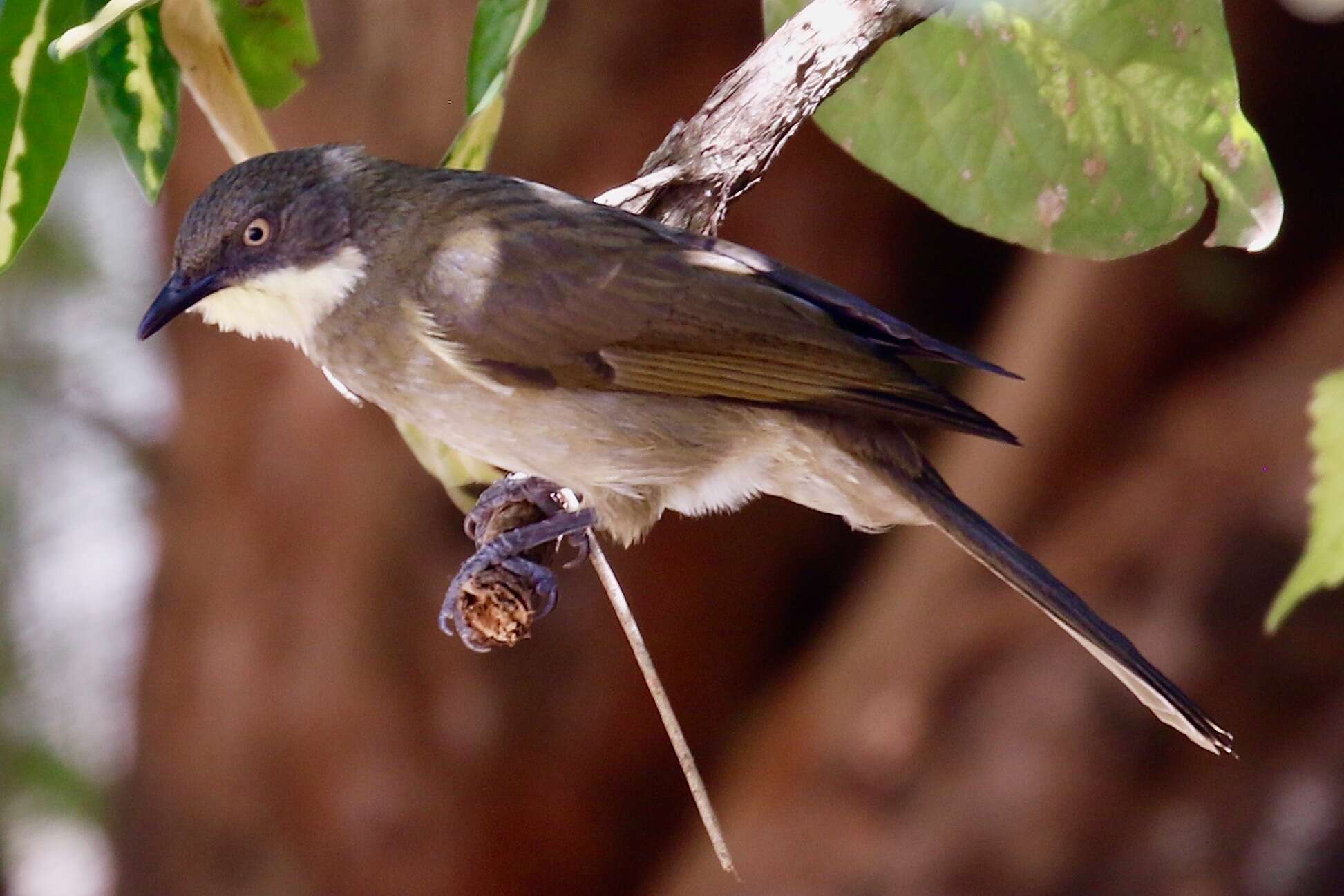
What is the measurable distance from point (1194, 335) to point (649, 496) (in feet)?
9.05

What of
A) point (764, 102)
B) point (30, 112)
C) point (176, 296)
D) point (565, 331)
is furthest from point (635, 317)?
point (30, 112)

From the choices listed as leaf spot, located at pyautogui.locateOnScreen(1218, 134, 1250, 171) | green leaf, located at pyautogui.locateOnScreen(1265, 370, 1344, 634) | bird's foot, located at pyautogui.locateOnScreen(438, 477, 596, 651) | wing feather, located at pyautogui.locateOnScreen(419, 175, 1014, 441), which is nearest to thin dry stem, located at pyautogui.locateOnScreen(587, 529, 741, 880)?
bird's foot, located at pyautogui.locateOnScreen(438, 477, 596, 651)

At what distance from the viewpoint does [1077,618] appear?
2.49m

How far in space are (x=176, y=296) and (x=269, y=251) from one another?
0.65 ft

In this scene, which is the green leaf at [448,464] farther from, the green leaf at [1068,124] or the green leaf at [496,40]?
the green leaf at [1068,124]

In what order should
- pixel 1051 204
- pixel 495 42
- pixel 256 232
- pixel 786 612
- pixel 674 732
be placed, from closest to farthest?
pixel 674 732 → pixel 495 42 → pixel 1051 204 → pixel 256 232 → pixel 786 612

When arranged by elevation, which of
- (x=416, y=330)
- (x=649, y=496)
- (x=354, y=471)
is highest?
(x=416, y=330)

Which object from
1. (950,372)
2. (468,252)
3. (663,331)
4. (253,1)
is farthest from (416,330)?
(950,372)

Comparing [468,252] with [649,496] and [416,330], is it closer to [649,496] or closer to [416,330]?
[416,330]

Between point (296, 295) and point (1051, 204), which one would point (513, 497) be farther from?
point (1051, 204)

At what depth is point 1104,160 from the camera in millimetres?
2637

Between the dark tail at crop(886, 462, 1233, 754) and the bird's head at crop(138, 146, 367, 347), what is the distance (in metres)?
1.21

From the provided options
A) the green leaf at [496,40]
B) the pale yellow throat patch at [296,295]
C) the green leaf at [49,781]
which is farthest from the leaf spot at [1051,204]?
the green leaf at [49,781]

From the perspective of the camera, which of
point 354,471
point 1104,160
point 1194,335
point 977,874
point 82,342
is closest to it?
point 1104,160
